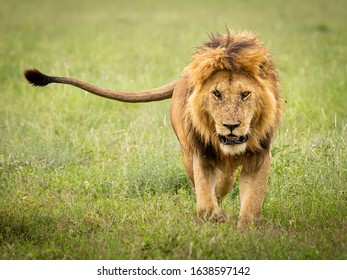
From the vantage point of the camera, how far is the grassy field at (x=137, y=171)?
13.7ft

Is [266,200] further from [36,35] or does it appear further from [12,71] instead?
[36,35]

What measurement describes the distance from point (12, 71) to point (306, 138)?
5685 millimetres

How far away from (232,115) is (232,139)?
15cm

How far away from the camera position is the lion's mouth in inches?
165

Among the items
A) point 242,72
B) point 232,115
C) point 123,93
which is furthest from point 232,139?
point 123,93

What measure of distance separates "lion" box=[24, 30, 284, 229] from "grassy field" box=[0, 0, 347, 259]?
0.23 meters

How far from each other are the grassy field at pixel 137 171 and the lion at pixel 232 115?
23 centimetres

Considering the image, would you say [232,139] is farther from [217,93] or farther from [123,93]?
[123,93]

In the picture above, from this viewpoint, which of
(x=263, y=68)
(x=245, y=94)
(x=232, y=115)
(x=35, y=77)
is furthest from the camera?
(x=35, y=77)

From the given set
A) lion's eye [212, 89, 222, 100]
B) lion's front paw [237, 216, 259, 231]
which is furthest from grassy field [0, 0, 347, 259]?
lion's eye [212, 89, 222, 100]

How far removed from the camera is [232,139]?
421 cm

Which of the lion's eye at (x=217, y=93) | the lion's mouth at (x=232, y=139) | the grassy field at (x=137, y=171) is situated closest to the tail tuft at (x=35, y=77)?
the grassy field at (x=137, y=171)

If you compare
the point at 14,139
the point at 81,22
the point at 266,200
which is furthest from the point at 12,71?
the point at 81,22

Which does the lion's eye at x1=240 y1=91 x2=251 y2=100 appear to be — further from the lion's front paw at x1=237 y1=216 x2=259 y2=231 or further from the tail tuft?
the tail tuft
